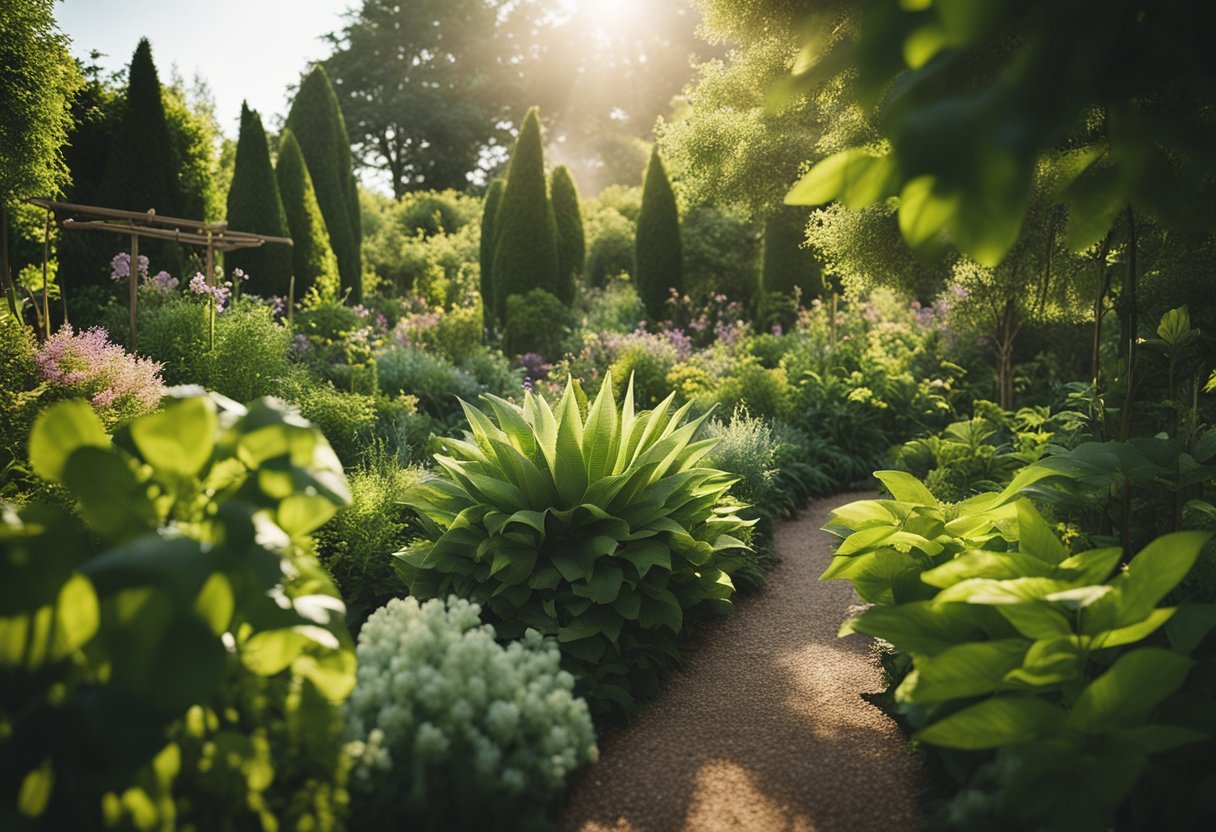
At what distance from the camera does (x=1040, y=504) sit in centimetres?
327

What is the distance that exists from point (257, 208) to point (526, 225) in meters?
4.50

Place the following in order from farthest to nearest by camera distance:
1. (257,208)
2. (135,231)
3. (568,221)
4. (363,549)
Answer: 1. (568,221)
2. (257,208)
3. (135,231)
4. (363,549)

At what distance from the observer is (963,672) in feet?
5.96

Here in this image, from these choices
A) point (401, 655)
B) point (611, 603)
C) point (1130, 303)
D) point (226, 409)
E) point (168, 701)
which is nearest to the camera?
point (168, 701)

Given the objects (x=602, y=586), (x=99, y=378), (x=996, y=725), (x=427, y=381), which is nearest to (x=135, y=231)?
(x=99, y=378)

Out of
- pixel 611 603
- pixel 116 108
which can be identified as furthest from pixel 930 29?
pixel 116 108

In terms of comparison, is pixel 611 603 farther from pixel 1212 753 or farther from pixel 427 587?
pixel 1212 753

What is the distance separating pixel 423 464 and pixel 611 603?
2.56 metres

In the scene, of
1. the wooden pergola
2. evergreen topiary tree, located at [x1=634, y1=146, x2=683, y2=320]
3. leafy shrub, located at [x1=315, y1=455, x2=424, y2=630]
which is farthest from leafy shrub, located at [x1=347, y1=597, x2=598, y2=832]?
evergreen topiary tree, located at [x1=634, y1=146, x2=683, y2=320]

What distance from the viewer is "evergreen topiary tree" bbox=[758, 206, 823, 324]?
43.2 ft

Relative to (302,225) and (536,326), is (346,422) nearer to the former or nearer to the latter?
(302,225)

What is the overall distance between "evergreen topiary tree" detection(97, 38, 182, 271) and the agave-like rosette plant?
6933 millimetres

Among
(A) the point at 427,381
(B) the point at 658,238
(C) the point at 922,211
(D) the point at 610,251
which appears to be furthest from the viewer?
(D) the point at 610,251

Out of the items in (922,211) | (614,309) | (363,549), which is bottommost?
(363,549)
